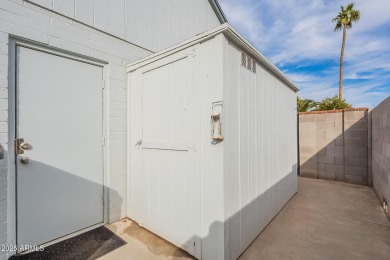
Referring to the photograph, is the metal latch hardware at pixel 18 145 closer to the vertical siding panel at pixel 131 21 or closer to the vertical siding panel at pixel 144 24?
the vertical siding panel at pixel 131 21

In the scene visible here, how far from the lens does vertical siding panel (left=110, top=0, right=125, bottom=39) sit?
2.69m

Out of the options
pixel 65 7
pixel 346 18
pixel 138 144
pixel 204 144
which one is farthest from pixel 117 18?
pixel 346 18

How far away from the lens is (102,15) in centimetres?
257

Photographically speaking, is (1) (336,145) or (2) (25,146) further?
(1) (336,145)

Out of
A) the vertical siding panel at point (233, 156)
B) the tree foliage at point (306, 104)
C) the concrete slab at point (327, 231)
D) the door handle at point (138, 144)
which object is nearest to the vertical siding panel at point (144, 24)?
the door handle at point (138, 144)

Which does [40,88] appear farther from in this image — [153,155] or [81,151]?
[153,155]

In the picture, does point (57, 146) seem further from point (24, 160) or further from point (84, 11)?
point (84, 11)

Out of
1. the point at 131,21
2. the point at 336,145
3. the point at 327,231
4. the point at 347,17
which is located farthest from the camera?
the point at 347,17

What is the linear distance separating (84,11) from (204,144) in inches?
93.4

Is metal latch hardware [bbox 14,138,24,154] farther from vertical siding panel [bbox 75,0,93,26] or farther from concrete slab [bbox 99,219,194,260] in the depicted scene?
vertical siding panel [bbox 75,0,93,26]

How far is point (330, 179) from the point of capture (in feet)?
17.4

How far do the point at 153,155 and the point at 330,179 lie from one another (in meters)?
5.50

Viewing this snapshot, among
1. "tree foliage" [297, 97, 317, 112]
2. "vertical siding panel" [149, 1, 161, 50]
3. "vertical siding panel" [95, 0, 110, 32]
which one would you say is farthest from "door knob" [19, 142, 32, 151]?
"tree foliage" [297, 97, 317, 112]

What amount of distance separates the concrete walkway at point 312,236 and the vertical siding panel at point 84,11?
287 cm
